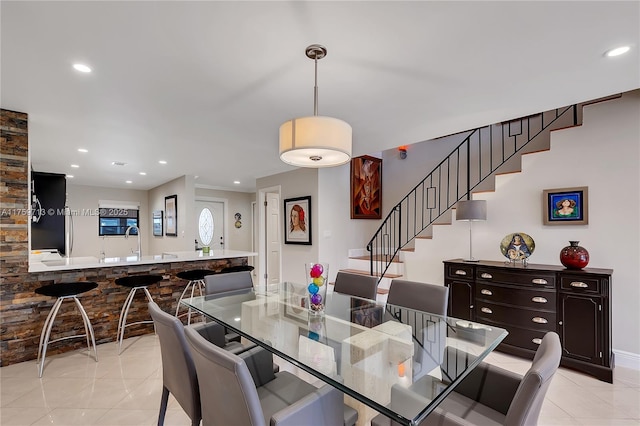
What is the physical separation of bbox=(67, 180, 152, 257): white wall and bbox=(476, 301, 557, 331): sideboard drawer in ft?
24.9

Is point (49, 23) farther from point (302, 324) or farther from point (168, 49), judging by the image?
point (302, 324)

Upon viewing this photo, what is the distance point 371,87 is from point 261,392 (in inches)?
83.1

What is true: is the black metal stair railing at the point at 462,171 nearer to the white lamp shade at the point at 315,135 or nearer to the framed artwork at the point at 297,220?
the framed artwork at the point at 297,220

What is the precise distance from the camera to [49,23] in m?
1.51

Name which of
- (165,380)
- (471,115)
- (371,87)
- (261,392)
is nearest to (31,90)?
(165,380)

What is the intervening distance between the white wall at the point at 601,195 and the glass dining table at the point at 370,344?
198 cm

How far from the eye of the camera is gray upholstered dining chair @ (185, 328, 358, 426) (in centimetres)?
107

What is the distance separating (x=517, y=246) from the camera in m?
3.26

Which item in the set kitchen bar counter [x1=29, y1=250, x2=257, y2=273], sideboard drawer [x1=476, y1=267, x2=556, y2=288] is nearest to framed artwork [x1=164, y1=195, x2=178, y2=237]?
kitchen bar counter [x1=29, y1=250, x2=257, y2=273]

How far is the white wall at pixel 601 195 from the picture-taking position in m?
2.78

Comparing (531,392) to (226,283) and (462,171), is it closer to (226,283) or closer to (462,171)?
(226,283)

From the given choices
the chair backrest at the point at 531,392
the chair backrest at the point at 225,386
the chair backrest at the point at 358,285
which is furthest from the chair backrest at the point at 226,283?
the chair backrest at the point at 531,392

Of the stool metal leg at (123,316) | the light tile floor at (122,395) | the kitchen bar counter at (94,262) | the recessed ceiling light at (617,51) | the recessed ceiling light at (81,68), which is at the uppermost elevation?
the recessed ceiling light at (81,68)

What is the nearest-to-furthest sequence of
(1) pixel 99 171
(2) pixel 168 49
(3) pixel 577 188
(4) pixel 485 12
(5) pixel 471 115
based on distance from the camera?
(4) pixel 485 12
(2) pixel 168 49
(5) pixel 471 115
(3) pixel 577 188
(1) pixel 99 171
